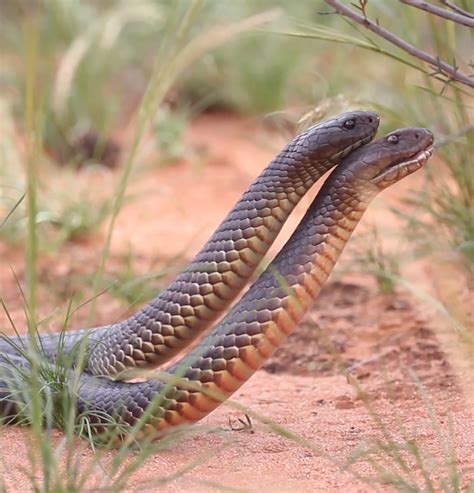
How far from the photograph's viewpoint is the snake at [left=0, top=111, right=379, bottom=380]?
349cm

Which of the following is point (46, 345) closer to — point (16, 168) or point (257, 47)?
point (16, 168)

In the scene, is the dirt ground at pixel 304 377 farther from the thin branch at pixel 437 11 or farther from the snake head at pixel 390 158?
the thin branch at pixel 437 11

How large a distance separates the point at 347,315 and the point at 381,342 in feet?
1.54

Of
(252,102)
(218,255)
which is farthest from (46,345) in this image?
(252,102)

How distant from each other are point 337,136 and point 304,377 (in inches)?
49.3

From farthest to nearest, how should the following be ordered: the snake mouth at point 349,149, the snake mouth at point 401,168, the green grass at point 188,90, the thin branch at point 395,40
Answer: the green grass at point 188,90
the snake mouth at point 349,149
the snake mouth at point 401,168
the thin branch at point 395,40

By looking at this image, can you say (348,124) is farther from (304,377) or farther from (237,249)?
(304,377)

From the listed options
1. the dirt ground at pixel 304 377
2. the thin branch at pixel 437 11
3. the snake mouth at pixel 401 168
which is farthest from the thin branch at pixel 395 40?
the dirt ground at pixel 304 377

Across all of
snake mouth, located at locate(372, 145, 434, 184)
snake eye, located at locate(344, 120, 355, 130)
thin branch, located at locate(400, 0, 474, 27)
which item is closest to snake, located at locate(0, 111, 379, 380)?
snake eye, located at locate(344, 120, 355, 130)

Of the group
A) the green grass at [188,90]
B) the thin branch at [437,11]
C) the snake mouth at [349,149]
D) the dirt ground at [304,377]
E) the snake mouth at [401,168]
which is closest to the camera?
the dirt ground at [304,377]

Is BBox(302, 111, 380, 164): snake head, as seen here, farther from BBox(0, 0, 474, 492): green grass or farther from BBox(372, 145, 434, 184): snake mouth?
BBox(0, 0, 474, 492): green grass

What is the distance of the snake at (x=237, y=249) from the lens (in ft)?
11.4

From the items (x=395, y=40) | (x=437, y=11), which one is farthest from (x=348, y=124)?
(x=437, y=11)

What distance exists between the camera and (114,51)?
29.1 feet
